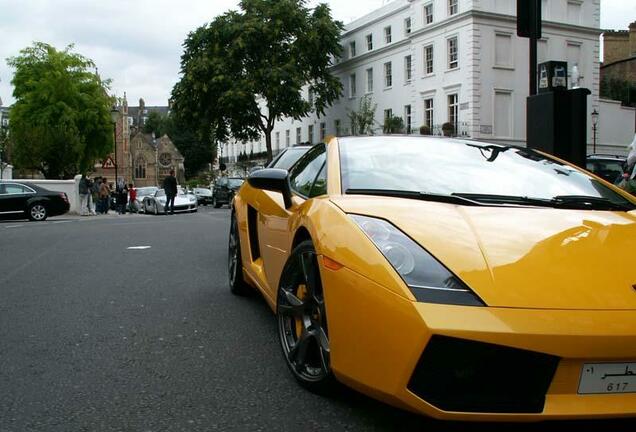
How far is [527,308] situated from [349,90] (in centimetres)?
4905

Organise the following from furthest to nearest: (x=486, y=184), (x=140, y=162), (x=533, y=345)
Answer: (x=140, y=162) → (x=486, y=184) → (x=533, y=345)

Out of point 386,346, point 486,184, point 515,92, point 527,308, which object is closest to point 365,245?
point 386,346

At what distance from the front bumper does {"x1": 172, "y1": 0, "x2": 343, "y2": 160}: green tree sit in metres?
38.8

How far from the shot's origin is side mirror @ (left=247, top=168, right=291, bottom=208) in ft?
11.9

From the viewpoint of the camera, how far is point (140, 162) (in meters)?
125

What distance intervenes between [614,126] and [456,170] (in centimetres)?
4297

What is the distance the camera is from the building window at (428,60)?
1577 inches

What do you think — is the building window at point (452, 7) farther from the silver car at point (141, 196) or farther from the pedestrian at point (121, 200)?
the pedestrian at point (121, 200)

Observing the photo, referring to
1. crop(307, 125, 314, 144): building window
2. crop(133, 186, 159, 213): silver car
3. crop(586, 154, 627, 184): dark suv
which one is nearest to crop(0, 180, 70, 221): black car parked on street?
crop(133, 186, 159, 213): silver car

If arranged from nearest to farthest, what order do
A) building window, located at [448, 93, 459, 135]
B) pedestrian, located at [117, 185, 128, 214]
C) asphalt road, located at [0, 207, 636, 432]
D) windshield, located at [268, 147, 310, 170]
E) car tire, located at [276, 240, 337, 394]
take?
asphalt road, located at [0, 207, 636, 432] → car tire, located at [276, 240, 337, 394] → windshield, located at [268, 147, 310, 170] → pedestrian, located at [117, 185, 128, 214] → building window, located at [448, 93, 459, 135]

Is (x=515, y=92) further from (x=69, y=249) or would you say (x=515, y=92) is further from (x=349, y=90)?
(x=69, y=249)

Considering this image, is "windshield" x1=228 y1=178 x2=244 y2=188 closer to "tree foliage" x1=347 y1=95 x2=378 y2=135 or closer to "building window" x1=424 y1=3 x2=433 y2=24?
"tree foliage" x1=347 y1=95 x2=378 y2=135

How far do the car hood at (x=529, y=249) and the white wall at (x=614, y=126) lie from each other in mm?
42245

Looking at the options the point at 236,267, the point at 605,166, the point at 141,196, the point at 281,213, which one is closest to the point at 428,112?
the point at 141,196
